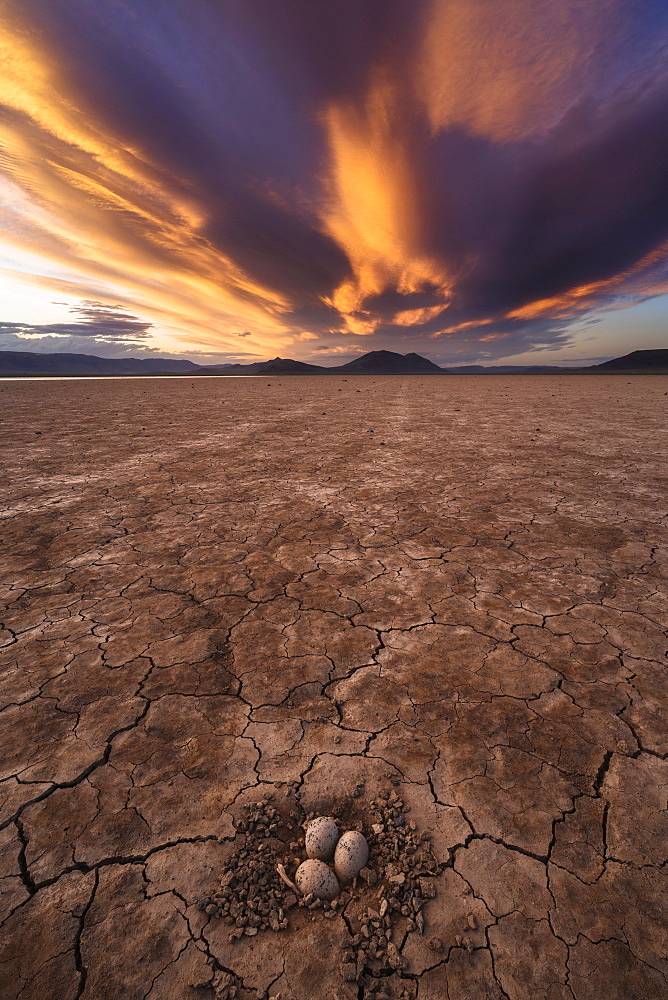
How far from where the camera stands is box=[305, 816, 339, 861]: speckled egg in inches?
63.7

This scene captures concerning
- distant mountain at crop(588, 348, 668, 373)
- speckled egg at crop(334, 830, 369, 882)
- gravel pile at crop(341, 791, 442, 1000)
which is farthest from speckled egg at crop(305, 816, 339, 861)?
distant mountain at crop(588, 348, 668, 373)

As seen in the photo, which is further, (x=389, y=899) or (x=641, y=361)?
(x=641, y=361)

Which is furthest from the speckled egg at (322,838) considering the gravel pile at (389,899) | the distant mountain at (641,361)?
the distant mountain at (641,361)

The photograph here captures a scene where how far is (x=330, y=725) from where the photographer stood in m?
2.22

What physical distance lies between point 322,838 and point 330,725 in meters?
0.60

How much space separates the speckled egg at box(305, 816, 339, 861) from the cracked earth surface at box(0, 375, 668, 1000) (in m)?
0.16

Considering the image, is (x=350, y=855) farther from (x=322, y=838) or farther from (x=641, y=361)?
(x=641, y=361)

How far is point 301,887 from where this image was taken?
1532mm

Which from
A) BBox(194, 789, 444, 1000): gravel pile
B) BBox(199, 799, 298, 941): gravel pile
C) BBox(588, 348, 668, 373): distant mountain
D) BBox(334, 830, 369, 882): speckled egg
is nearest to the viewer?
BBox(194, 789, 444, 1000): gravel pile

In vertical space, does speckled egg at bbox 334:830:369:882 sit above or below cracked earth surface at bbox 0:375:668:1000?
above

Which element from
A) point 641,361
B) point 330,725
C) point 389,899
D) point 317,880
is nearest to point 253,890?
point 317,880

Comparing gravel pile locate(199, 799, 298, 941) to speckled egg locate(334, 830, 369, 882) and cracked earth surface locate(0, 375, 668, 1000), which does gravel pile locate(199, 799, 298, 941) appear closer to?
cracked earth surface locate(0, 375, 668, 1000)

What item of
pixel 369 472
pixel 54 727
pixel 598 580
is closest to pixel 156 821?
pixel 54 727

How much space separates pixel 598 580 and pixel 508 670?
65.2 inches
